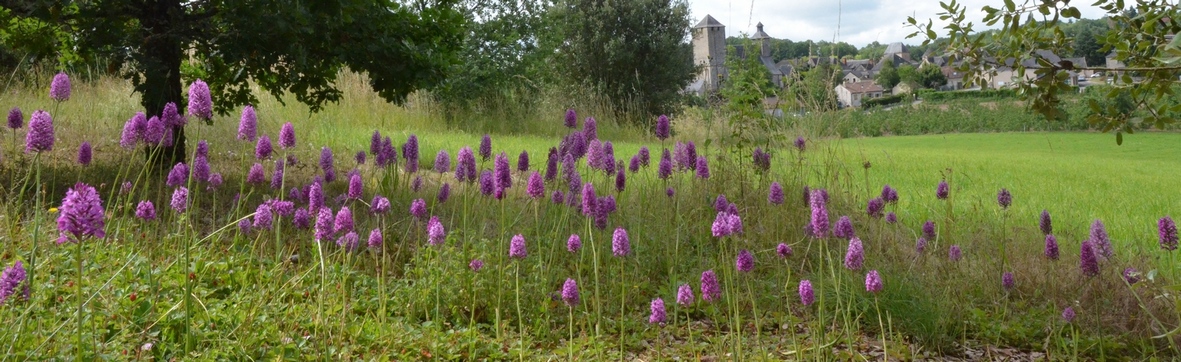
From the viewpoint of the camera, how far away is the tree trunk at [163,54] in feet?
16.5

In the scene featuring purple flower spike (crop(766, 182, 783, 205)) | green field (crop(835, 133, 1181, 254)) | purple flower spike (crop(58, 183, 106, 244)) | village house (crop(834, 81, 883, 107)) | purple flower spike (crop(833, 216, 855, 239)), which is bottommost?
village house (crop(834, 81, 883, 107))

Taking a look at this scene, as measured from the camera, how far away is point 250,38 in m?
5.02

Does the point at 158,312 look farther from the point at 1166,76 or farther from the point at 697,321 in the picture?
the point at 1166,76

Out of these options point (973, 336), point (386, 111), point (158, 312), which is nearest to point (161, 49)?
point (158, 312)

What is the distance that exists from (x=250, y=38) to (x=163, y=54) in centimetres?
91

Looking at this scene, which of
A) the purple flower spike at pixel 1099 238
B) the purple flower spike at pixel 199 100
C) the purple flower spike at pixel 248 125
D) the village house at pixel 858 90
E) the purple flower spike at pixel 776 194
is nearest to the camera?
the purple flower spike at pixel 199 100

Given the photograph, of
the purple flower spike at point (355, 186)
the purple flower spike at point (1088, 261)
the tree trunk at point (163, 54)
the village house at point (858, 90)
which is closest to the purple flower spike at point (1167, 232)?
the purple flower spike at point (1088, 261)

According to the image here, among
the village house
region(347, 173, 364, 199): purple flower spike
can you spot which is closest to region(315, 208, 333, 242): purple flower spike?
region(347, 173, 364, 199): purple flower spike

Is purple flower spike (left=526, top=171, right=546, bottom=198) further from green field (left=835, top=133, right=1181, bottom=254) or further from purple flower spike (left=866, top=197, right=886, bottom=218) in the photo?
green field (left=835, top=133, right=1181, bottom=254)

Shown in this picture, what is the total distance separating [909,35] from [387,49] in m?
3.18

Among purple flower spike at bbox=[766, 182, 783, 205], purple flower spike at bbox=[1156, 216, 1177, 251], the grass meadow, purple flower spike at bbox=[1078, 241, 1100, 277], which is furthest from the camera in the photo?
purple flower spike at bbox=[766, 182, 783, 205]

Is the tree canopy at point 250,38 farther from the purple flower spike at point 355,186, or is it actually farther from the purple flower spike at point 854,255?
the purple flower spike at point 854,255

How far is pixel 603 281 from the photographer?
157 inches

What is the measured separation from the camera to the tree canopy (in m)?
4.98
